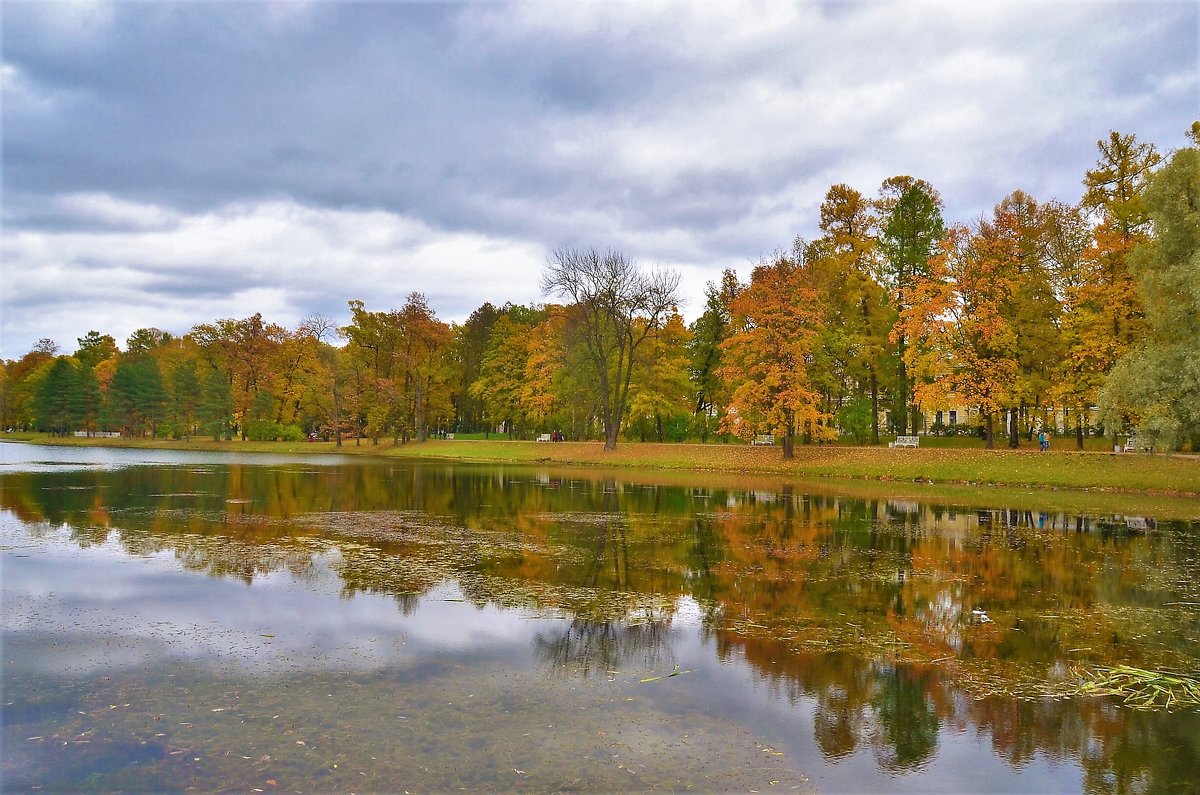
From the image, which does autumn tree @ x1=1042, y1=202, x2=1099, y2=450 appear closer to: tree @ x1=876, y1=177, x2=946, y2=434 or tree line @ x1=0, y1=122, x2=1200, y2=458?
tree line @ x1=0, y1=122, x2=1200, y2=458

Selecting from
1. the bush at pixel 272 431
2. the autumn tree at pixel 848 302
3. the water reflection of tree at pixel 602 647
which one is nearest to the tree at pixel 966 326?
the autumn tree at pixel 848 302

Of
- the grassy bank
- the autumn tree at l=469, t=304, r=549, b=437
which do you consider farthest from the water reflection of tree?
the autumn tree at l=469, t=304, r=549, b=437

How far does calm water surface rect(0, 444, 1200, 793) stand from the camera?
6289 millimetres

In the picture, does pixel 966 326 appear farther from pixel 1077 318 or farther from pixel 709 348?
pixel 709 348

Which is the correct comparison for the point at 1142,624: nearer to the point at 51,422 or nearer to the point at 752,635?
the point at 752,635

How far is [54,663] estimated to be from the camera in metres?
8.57

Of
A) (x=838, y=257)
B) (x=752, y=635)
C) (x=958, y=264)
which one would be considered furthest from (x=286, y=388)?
(x=752, y=635)

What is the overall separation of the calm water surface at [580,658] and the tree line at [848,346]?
786 inches

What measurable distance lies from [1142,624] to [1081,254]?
36578 mm

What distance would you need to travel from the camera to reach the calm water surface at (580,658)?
20.6ft

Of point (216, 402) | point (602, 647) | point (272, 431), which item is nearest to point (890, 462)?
point (602, 647)

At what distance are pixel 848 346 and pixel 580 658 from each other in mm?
41858

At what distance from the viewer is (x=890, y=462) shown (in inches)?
1599

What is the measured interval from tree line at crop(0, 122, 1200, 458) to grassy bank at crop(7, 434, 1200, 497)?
2.09 metres
